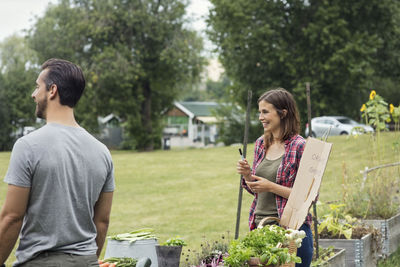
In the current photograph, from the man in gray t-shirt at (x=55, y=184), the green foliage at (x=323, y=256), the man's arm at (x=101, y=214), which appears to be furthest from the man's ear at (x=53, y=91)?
the green foliage at (x=323, y=256)

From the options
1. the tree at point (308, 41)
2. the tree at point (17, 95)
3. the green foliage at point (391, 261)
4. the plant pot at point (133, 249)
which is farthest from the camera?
the tree at point (17, 95)

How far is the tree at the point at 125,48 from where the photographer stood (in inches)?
1245

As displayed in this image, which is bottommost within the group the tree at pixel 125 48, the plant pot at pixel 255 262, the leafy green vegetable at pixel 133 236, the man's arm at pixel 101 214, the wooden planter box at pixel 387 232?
the wooden planter box at pixel 387 232

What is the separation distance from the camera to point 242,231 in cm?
891

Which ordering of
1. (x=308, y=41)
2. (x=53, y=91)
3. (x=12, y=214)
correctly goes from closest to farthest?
(x=12, y=214)
(x=53, y=91)
(x=308, y=41)

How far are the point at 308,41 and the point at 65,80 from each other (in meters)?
25.7

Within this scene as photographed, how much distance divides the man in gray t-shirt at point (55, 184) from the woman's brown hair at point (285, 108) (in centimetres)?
153

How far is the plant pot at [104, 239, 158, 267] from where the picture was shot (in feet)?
12.4

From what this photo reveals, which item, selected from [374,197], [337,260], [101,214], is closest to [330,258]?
[337,260]

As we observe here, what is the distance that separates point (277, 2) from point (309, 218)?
2458 cm

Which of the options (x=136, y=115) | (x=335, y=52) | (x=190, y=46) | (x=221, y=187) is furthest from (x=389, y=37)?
(x=221, y=187)

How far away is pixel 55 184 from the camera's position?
224cm

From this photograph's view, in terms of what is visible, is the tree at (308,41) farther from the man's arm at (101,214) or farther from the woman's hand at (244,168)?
the man's arm at (101,214)

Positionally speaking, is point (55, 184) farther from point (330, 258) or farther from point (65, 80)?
point (330, 258)
